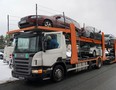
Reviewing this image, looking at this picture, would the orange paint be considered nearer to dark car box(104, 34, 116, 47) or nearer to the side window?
the side window

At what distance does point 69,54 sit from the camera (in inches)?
388

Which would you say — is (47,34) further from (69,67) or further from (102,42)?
(102,42)

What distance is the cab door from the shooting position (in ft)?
26.8

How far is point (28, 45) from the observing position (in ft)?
26.7

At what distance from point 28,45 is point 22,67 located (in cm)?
104

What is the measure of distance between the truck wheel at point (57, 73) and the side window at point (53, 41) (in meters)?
1.03

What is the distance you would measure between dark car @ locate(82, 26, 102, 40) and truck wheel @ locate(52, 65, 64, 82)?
429cm

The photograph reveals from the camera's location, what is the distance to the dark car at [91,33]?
1273 cm

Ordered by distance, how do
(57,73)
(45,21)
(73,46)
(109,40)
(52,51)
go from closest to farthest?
(52,51), (57,73), (45,21), (73,46), (109,40)

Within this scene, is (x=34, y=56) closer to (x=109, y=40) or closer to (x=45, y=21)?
(x=45, y=21)

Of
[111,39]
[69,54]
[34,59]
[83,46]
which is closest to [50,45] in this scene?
[34,59]

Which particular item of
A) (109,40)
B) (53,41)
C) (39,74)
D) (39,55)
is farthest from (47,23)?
(109,40)

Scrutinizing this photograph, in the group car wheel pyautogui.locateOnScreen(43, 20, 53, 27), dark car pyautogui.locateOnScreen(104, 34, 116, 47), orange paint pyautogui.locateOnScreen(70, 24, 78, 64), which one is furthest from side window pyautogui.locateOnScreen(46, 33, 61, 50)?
dark car pyautogui.locateOnScreen(104, 34, 116, 47)

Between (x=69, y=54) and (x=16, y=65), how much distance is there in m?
2.97
